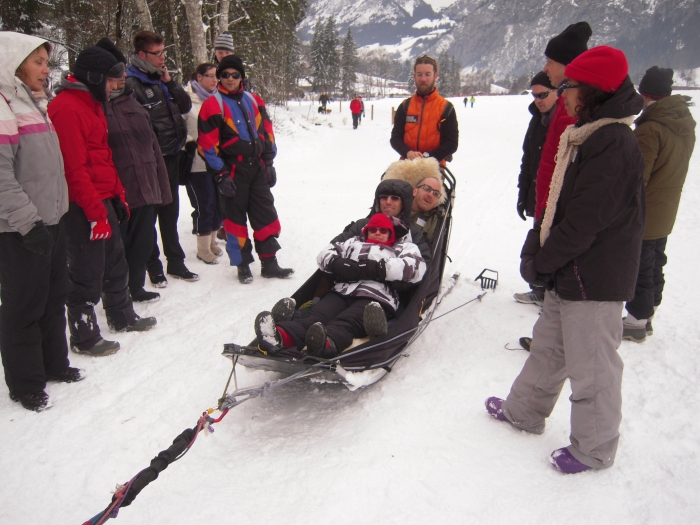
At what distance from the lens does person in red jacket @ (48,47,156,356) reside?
9.28 ft

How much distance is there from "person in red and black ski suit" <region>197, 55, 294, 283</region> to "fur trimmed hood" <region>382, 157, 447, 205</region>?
1.21 m

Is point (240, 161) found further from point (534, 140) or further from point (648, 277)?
point (648, 277)

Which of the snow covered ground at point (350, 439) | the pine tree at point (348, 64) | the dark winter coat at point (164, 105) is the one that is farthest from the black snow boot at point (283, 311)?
the pine tree at point (348, 64)

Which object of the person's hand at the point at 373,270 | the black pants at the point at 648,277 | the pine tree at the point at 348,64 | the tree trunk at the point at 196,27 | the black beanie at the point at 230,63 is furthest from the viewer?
the pine tree at the point at 348,64

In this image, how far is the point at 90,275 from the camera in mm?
3084

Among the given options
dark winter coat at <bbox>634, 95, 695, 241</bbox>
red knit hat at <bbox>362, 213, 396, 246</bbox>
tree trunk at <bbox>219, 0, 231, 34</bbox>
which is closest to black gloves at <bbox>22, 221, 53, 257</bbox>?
red knit hat at <bbox>362, 213, 396, 246</bbox>

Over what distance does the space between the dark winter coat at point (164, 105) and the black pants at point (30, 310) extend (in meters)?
1.79

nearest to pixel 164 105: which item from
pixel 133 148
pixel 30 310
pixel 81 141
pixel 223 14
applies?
pixel 133 148

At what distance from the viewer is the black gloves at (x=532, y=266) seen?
2211 mm

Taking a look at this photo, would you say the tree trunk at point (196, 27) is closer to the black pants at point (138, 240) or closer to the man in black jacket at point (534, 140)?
the black pants at point (138, 240)

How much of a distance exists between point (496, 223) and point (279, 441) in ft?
16.6

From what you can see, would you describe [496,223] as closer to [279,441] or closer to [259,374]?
[259,374]

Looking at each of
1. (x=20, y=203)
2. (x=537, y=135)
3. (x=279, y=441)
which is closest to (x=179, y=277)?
(x=20, y=203)

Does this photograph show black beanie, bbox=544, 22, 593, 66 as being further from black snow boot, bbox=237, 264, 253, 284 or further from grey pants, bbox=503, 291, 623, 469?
black snow boot, bbox=237, 264, 253, 284
